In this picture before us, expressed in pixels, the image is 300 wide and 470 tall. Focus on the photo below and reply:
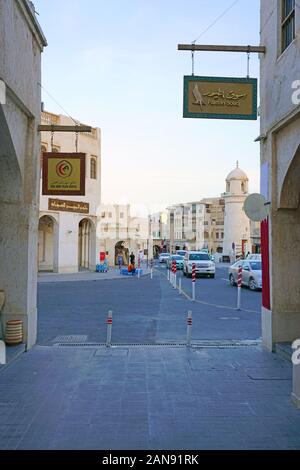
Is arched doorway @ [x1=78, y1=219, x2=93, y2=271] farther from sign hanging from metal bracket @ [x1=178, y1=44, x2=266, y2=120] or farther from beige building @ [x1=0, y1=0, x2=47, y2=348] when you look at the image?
sign hanging from metal bracket @ [x1=178, y1=44, x2=266, y2=120]

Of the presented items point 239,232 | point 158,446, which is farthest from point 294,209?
point 239,232

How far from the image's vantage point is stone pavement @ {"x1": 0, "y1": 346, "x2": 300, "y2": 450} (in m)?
5.06

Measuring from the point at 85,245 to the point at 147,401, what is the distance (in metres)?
33.6

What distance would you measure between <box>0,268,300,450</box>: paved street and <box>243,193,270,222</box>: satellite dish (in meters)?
2.74

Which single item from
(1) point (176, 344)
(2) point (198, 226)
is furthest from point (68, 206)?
(2) point (198, 226)

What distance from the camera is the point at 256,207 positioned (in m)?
8.36

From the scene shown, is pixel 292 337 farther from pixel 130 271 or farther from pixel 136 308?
pixel 130 271

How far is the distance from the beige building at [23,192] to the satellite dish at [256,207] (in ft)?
14.3

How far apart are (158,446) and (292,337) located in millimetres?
5144

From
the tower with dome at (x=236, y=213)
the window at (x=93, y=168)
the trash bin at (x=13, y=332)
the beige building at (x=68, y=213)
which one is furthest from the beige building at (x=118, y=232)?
the trash bin at (x=13, y=332)

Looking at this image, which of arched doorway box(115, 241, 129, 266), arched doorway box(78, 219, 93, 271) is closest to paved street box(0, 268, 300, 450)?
arched doorway box(78, 219, 93, 271)

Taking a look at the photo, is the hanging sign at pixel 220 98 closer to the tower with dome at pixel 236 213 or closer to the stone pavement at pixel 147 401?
the stone pavement at pixel 147 401

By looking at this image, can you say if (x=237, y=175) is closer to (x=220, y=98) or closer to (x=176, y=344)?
(x=176, y=344)

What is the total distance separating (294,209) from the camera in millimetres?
9070
